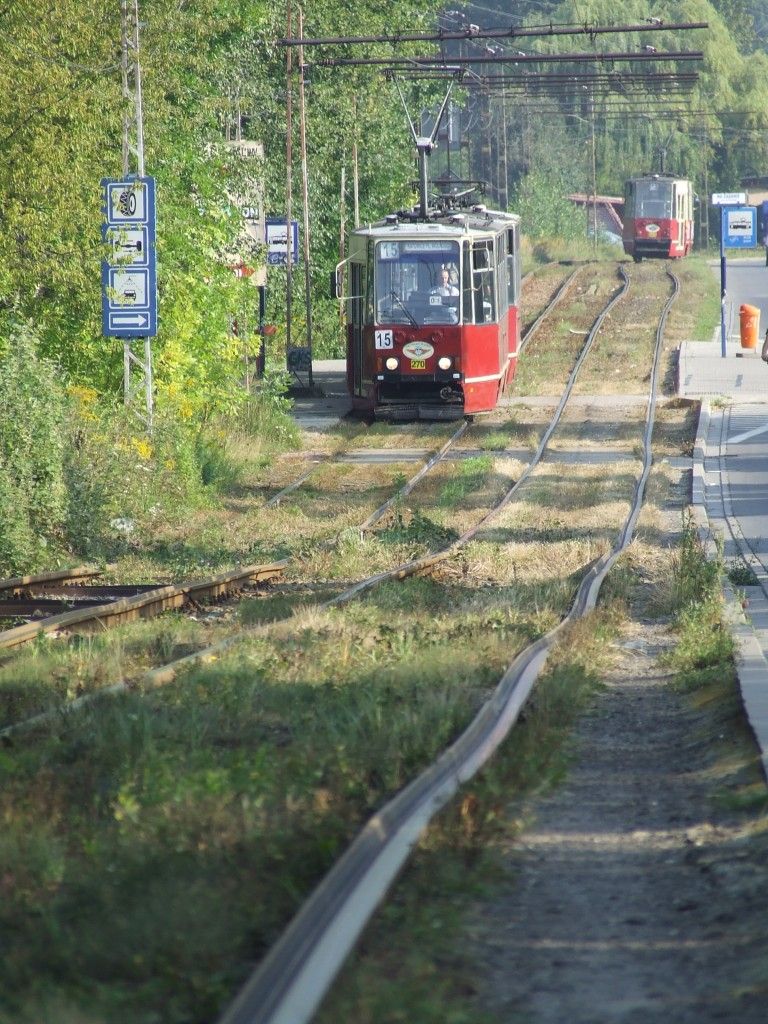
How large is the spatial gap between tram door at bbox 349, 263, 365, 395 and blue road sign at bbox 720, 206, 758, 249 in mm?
12397

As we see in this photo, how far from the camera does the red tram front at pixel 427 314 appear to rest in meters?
26.5

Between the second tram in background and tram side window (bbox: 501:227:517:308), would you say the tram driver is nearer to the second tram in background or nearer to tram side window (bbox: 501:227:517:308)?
tram side window (bbox: 501:227:517:308)

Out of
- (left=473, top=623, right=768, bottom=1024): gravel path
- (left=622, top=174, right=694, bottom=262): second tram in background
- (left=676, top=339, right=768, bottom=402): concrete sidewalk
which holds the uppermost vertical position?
(left=622, top=174, right=694, bottom=262): second tram in background

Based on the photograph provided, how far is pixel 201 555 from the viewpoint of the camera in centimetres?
1650

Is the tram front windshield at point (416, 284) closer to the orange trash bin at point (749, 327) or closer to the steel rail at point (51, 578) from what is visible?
the steel rail at point (51, 578)

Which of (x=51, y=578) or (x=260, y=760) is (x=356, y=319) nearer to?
(x=51, y=578)

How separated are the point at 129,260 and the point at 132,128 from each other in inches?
98.1

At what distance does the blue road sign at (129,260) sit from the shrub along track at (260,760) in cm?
907

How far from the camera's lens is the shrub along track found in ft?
16.7

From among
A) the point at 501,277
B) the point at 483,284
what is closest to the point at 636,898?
the point at 483,284

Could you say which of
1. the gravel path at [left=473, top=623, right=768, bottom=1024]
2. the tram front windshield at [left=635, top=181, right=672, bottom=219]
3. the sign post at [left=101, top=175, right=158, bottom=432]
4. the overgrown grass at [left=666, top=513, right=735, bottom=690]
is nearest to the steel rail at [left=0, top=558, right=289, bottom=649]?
the overgrown grass at [left=666, top=513, right=735, bottom=690]

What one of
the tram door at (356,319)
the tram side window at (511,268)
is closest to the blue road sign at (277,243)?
the tram side window at (511,268)

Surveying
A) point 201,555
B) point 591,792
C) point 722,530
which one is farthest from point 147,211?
point 591,792

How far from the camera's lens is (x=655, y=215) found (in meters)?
66.9
